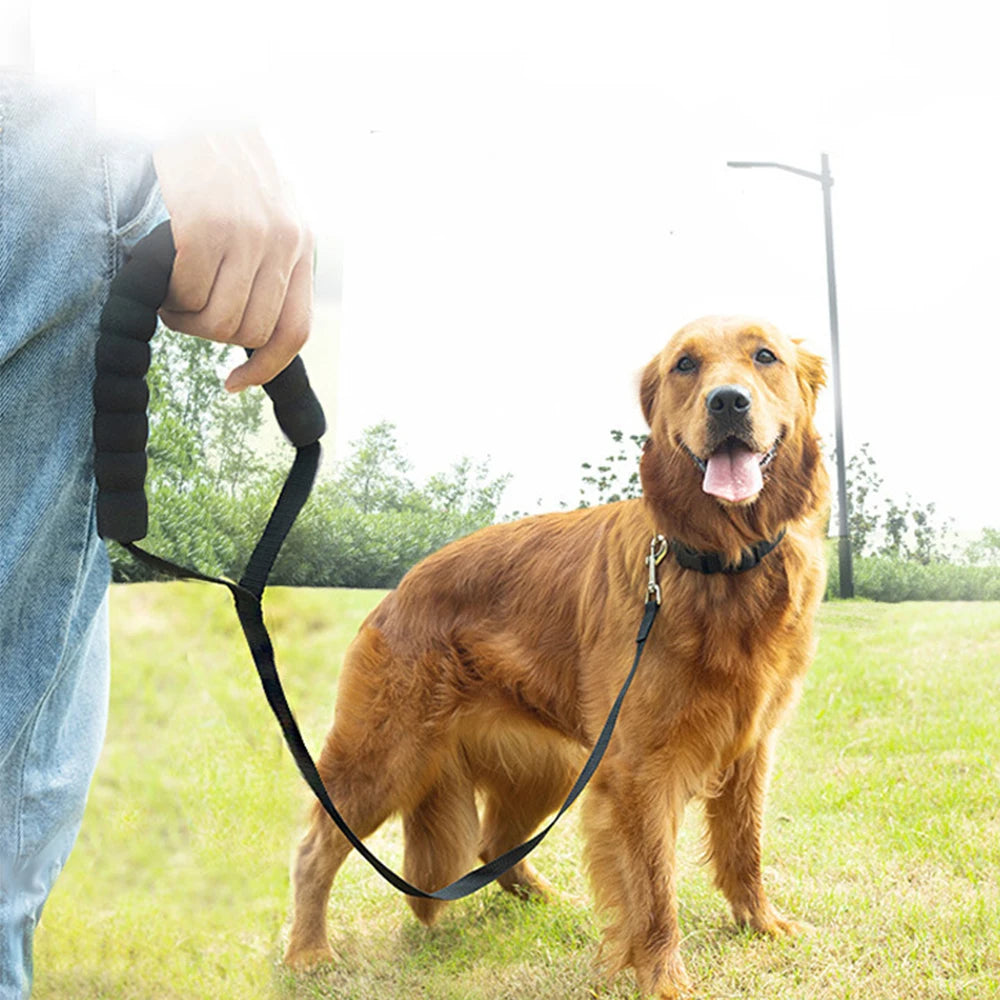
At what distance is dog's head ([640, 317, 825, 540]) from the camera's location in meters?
1.44

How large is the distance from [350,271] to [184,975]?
73.4 inches

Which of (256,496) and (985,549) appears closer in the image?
(256,496)

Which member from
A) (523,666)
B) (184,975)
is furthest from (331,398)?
(184,975)

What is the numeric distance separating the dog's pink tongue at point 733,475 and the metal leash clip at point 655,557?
17cm

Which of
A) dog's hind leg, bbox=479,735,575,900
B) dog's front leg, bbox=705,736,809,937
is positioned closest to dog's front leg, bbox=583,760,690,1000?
dog's front leg, bbox=705,736,809,937

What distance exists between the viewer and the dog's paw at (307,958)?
6.07ft

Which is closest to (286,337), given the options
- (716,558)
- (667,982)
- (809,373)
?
(716,558)

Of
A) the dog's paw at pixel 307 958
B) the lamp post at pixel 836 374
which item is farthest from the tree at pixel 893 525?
the dog's paw at pixel 307 958

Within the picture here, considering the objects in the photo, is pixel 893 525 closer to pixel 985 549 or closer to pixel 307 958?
pixel 985 549

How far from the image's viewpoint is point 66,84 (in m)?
0.59

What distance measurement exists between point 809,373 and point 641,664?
22.0 inches

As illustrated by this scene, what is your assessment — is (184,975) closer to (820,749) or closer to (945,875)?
(945,875)

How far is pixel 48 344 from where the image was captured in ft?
1.87

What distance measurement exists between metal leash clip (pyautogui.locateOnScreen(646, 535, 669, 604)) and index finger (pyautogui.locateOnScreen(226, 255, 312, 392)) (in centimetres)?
105
